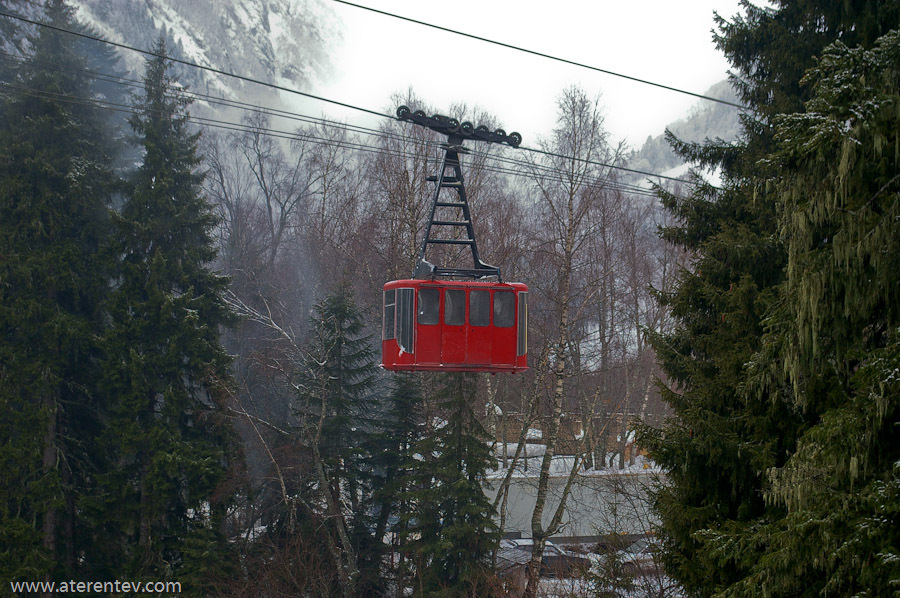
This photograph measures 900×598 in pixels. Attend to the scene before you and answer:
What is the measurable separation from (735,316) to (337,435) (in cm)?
1599

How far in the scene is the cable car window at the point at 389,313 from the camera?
44.3 feet

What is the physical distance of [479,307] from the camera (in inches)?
521

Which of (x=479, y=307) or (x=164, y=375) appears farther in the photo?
(x=164, y=375)

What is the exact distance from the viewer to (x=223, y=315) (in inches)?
910

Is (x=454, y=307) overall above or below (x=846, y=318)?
above

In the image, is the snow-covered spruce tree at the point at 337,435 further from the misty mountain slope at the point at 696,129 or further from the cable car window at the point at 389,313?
the misty mountain slope at the point at 696,129

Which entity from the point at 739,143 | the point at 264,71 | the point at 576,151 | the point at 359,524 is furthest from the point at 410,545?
the point at 264,71

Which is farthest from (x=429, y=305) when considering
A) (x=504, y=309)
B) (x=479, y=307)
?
(x=504, y=309)

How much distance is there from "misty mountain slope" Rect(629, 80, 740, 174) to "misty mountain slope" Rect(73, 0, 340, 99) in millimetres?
68196

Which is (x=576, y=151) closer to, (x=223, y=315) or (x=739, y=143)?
(x=223, y=315)

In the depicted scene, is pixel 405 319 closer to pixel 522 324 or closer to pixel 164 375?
pixel 522 324

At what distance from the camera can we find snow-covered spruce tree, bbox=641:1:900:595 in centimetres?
789

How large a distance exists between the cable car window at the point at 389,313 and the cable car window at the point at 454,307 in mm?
994

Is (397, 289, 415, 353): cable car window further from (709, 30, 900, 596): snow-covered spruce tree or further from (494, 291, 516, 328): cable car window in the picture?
(709, 30, 900, 596): snow-covered spruce tree
